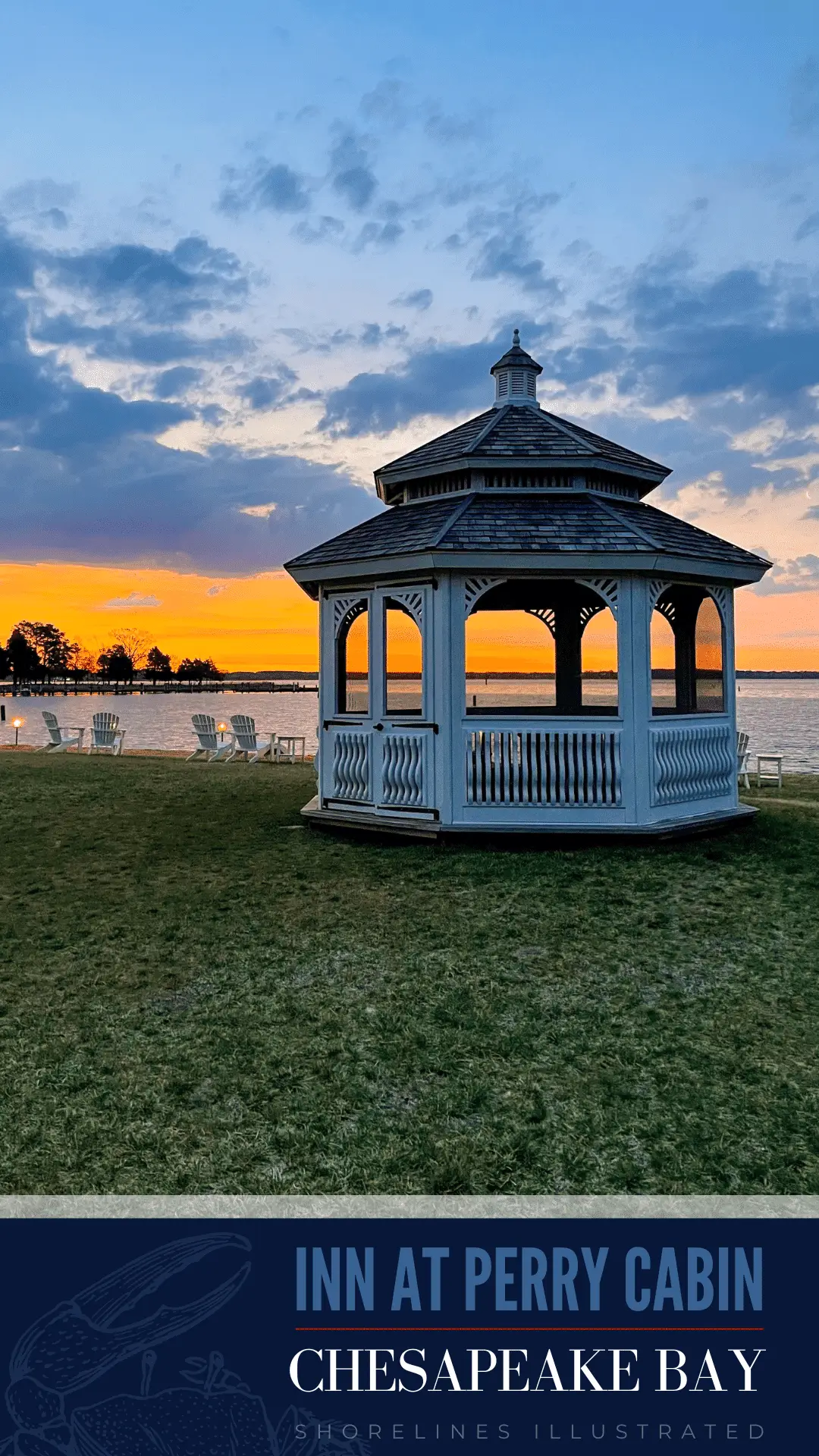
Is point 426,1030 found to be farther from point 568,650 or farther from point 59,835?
point 568,650

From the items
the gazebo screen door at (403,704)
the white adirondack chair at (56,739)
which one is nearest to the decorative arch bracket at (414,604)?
the gazebo screen door at (403,704)

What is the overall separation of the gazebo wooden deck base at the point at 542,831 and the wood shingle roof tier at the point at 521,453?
475cm

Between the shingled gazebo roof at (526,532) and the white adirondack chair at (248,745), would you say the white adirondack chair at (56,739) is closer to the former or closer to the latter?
the white adirondack chair at (248,745)

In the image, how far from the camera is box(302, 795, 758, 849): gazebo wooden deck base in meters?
10.7

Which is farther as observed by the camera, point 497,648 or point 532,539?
point 497,648

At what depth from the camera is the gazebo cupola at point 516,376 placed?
45.2ft

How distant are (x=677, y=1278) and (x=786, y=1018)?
3.51 metres

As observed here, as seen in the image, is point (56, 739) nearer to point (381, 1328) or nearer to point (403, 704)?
point (403, 704)

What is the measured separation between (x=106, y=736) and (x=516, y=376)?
16738 millimetres

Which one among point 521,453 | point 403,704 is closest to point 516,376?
point 521,453

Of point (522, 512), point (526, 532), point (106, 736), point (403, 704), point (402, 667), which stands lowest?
→ point (106, 736)

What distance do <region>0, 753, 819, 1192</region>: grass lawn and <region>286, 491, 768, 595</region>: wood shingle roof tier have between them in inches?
138

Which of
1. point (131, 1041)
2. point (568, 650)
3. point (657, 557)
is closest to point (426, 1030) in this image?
point (131, 1041)

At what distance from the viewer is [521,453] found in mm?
11805
